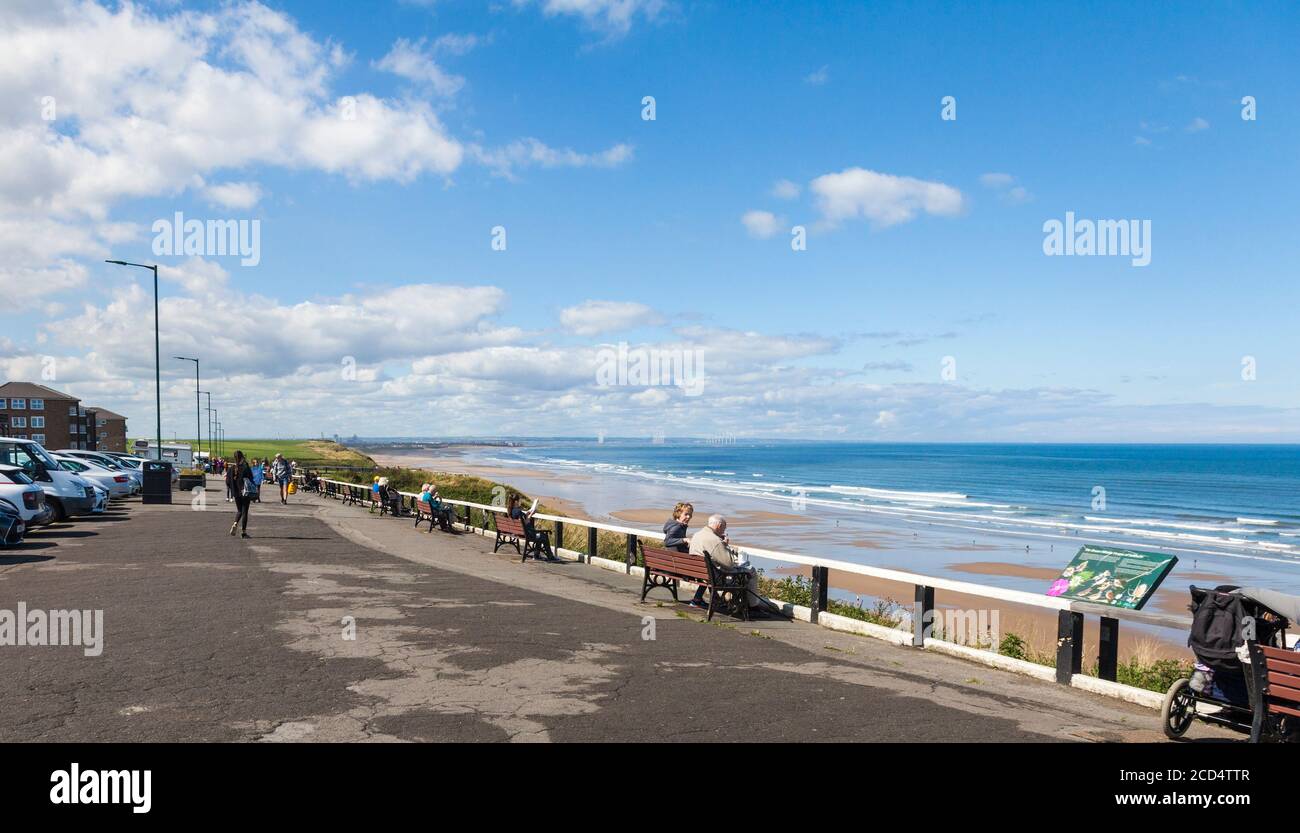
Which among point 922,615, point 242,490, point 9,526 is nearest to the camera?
point 922,615

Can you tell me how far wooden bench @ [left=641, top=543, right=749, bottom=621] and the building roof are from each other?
11632 centimetres

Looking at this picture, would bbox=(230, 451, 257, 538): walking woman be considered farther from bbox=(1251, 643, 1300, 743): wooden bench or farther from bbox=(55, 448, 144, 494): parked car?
bbox=(1251, 643, 1300, 743): wooden bench

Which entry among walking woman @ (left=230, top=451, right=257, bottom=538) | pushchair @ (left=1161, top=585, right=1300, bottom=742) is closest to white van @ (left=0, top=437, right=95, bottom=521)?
walking woman @ (left=230, top=451, right=257, bottom=538)

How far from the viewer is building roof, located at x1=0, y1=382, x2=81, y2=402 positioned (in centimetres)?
10294

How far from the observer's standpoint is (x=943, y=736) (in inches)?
243

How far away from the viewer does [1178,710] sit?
6.33m

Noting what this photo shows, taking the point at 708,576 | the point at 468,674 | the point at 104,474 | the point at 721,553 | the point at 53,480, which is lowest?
the point at 468,674

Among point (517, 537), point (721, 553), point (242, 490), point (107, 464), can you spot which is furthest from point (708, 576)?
point (107, 464)

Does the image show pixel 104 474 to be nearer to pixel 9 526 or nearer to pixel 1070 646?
pixel 9 526

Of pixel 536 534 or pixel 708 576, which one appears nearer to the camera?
pixel 708 576

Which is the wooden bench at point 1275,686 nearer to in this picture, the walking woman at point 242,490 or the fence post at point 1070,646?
the fence post at point 1070,646

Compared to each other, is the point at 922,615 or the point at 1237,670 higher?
the point at 1237,670

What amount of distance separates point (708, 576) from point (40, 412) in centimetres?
11872
